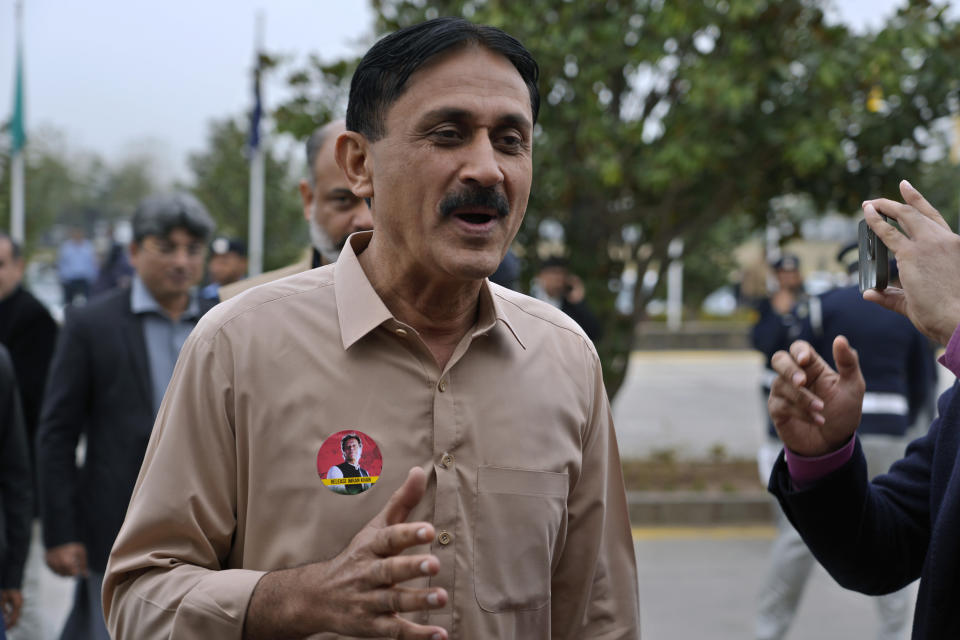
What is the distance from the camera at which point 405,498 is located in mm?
1587

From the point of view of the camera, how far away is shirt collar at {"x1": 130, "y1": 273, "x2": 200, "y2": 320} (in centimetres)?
396

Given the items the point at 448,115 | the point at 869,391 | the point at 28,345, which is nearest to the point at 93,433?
the point at 28,345

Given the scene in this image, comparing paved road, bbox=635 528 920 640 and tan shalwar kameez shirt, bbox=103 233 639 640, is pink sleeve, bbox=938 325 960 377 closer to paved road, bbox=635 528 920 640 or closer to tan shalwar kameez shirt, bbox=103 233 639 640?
tan shalwar kameez shirt, bbox=103 233 639 640

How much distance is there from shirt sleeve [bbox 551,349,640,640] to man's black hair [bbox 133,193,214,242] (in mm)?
2500

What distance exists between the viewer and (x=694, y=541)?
7.85 meters

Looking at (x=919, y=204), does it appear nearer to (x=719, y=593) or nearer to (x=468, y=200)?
(x=468, y=200)

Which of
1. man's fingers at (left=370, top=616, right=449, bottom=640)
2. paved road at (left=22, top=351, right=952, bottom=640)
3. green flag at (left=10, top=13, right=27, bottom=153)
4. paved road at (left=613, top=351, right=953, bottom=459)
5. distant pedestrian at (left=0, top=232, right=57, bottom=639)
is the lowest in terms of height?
paved road at (left=613, top=351, right=953, bottom=459)

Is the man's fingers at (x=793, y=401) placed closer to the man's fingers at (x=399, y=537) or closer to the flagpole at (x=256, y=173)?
the man's fingers at (x=399, y=537)

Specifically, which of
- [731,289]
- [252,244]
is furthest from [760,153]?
[731,289]

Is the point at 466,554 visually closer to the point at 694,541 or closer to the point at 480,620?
the point at 480,620

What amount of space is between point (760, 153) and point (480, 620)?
22.7 ft

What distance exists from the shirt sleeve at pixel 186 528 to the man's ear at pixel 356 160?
42cm

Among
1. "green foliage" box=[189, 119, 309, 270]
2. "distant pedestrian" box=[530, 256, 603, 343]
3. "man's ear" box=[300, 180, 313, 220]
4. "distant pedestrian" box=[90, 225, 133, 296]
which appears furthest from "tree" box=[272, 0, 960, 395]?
"green foliage" box=[189, 119, 309, 270]

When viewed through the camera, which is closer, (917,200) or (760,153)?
(917,200)
